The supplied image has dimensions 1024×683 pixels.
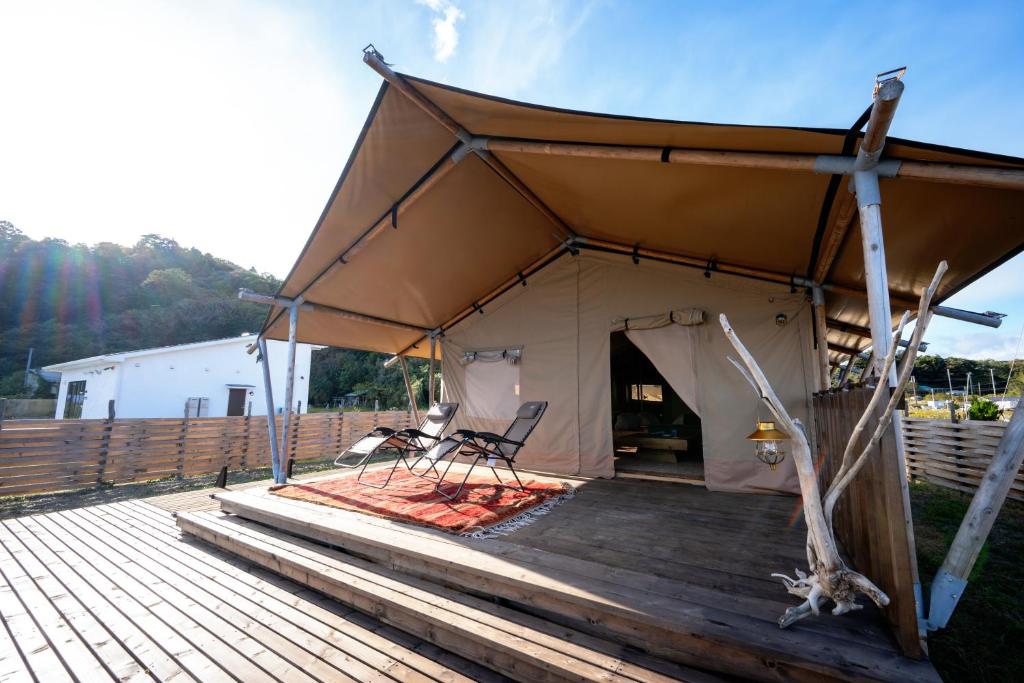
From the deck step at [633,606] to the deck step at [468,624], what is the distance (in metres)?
0.06

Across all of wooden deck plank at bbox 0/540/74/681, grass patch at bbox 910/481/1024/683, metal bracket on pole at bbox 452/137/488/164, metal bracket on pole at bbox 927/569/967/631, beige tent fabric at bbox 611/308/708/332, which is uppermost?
metal bracket on pole at bbox 452/137/488/164

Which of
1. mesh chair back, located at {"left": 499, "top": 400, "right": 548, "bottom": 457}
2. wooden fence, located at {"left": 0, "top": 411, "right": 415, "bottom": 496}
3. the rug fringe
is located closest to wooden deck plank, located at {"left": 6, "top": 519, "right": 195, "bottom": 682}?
the rug fringe

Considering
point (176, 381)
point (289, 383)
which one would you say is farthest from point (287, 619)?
point (176, 381)

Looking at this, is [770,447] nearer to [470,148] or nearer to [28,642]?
[470,148]

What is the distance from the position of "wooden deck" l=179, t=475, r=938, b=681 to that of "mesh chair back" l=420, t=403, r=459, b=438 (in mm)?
1684

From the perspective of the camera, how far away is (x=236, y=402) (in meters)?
14.0

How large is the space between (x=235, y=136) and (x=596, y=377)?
5183 millimetres

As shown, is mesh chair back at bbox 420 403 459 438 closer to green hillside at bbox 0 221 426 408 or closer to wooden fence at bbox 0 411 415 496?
wooden fence at bbox 0 411 415 496

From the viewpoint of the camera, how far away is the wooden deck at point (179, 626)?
1800 mm

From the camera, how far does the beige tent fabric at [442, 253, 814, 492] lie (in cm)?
415

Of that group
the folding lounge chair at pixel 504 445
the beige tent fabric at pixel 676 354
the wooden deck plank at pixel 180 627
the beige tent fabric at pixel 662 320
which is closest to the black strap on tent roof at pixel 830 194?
the beige tent fabric at pixel 662 320

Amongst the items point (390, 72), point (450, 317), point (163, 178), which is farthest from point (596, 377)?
point (163, 178)

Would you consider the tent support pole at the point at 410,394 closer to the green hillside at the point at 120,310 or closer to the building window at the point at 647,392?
the building window at the point at 647,392

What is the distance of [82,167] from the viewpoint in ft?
19.1
